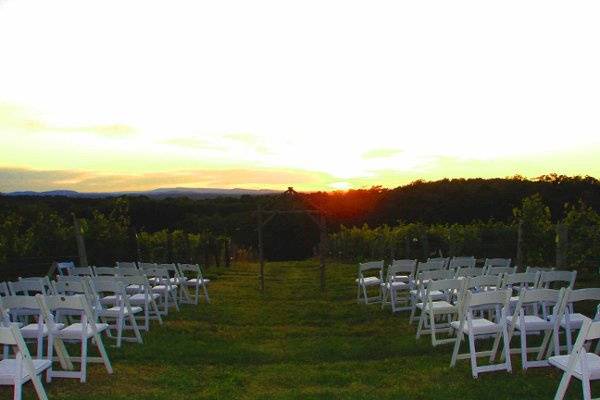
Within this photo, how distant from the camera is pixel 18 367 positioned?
16.3 feet

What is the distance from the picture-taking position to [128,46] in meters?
11.9

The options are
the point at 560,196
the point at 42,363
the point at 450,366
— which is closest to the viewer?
the point at 42,363

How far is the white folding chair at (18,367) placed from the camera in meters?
4.63

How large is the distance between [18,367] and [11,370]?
168 millimetres

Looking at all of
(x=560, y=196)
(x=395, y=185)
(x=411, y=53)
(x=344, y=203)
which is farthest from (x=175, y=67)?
(x=395, y=185)

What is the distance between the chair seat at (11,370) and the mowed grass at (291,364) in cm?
67

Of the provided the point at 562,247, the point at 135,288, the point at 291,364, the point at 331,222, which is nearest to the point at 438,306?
the point at 291,364

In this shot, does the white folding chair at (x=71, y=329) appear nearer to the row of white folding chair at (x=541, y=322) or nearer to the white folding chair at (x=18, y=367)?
the white folding chair at (x=18, y=367)

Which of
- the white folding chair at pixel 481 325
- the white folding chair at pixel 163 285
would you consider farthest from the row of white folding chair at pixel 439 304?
the white folding chair at pixel 163 285

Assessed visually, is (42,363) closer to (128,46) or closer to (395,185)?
(128,46)

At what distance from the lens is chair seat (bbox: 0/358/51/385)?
493 cm

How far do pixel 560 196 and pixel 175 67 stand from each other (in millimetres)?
22567

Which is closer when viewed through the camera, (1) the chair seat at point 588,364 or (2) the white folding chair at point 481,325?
(1) the chair seat at point 588,364

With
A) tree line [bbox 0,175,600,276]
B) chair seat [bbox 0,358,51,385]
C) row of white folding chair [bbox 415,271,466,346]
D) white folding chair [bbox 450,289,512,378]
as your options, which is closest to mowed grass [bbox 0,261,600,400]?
white folding chair [bbox 450,289,512,378]
